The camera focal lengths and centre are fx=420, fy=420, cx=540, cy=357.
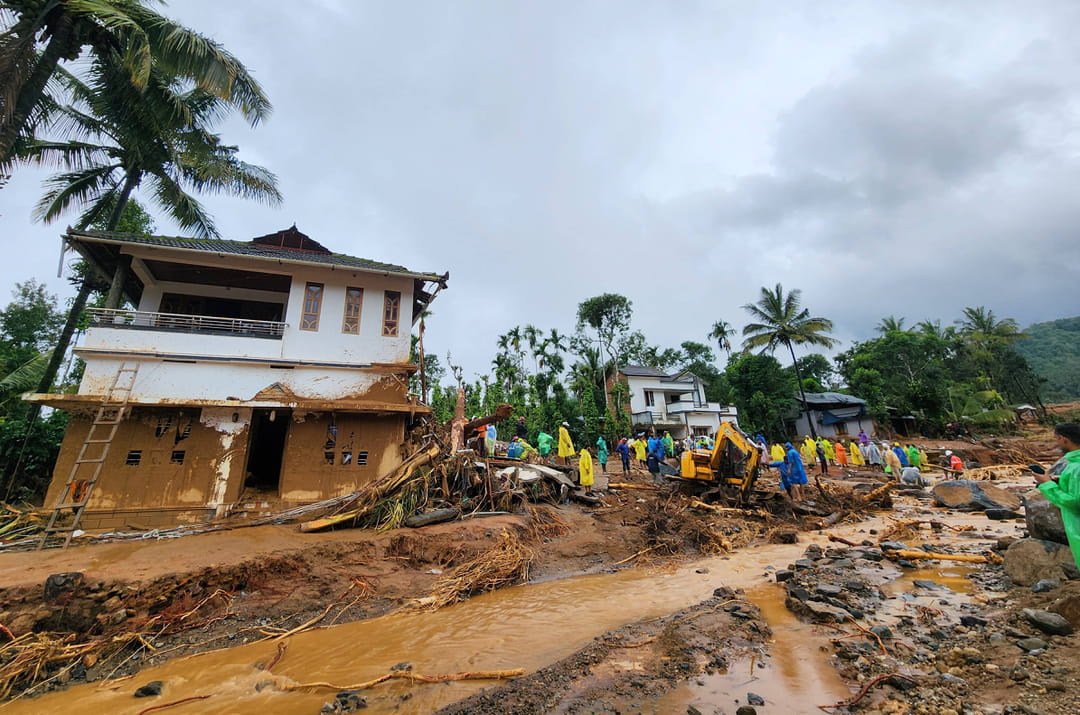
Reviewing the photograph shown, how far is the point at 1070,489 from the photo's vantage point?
3.67 metres

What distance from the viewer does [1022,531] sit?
8.28 m

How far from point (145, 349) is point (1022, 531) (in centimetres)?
1988

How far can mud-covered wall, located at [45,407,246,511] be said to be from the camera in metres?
9.73

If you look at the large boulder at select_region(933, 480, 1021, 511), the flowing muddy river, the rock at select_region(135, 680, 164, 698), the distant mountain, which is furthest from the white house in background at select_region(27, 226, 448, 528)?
the distant mountain

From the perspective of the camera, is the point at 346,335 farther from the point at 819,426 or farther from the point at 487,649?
the point at 819,426

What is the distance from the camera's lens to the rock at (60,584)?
6082 millimetres

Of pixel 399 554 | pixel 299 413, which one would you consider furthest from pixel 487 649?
pixel 299 413

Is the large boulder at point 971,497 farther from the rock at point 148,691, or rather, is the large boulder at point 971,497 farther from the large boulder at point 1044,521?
the rock at point 148,691

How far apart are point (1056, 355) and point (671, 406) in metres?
98.0

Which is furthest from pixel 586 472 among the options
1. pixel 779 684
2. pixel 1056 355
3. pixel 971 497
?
pixel 1056 355

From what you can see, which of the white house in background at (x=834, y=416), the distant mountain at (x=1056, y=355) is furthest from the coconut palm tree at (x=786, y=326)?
the distant mountain at (x=1056, y=355)

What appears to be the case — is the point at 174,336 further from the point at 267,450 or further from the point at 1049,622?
the point at 1049,622

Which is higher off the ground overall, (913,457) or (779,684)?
(913,457)

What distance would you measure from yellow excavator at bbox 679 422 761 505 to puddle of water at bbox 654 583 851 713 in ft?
24.9
